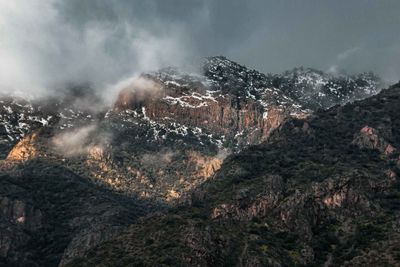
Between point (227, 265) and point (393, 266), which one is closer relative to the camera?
point (393, 266)

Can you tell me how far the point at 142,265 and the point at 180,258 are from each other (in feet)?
40.8

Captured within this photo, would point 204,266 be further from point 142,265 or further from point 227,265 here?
point 142,265

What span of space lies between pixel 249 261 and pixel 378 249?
137 feet

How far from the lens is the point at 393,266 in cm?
17675

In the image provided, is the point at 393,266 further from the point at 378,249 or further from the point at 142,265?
the point at 142,265

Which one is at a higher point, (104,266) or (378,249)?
(378,249)

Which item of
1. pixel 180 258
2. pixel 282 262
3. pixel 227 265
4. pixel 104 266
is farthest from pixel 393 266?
pixel 104 266

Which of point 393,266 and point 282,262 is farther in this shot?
point 282,262

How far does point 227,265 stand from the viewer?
199500 mm

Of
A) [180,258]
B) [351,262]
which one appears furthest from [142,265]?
[351,262]

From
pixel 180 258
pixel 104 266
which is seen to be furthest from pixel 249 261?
pixel 104 266

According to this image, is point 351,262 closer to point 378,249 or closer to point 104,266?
point 378,249

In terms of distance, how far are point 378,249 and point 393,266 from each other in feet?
61.4

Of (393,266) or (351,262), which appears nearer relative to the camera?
(393,266)
